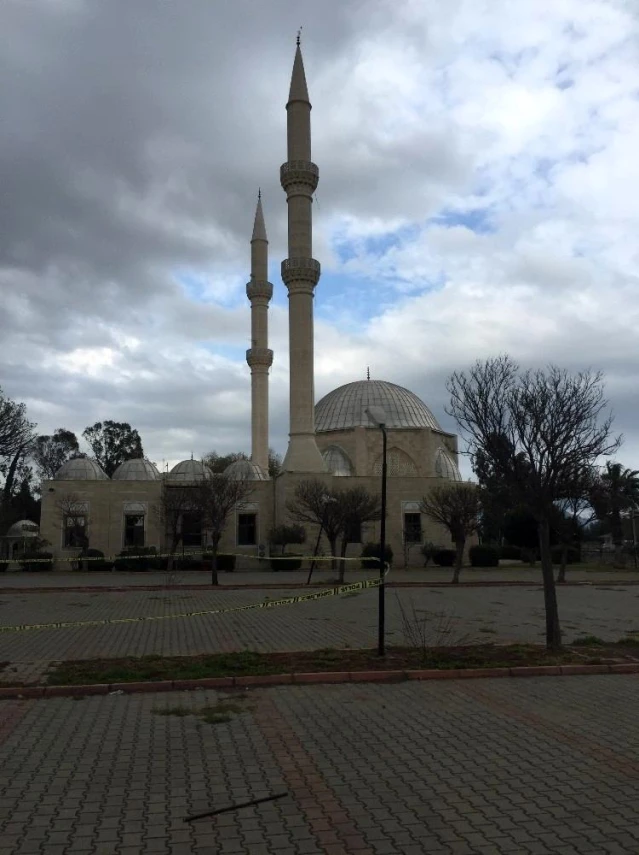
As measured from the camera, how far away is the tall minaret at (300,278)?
108 feet

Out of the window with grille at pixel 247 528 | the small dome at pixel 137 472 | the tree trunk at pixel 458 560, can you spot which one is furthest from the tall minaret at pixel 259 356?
the tree trunk at pixel 458 560

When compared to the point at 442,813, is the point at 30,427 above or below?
above

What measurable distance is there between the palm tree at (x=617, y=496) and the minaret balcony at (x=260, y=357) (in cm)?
1940

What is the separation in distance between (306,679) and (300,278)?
27.2 m

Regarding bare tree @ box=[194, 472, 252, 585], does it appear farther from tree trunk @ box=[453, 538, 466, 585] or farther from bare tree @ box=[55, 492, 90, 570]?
tree trunk @ box=[453, 538, 466, 585]

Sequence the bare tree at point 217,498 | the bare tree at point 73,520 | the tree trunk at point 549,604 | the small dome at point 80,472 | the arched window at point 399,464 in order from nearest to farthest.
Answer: the tree trunk at point 549,604 → the bare tree at point 217,498 → the bare tree at point 73,520 → the small dome at point 80,472 → the arched window at point 399,464

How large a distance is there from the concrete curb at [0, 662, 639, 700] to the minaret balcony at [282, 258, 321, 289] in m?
26.8

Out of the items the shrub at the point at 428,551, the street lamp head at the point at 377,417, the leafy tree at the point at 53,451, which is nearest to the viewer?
the street lamp head at the point at 377,417

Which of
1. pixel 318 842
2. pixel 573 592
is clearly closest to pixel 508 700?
pixel 318 842

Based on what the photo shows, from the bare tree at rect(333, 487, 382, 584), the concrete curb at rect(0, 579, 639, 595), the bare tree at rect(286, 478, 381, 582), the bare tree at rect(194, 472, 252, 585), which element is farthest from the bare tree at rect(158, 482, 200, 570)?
the concrete curb at rect(0, 579, 639, 595)

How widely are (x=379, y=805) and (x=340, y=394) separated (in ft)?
137

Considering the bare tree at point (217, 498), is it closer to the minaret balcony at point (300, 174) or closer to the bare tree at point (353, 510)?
the bare tree at point (353, 510)

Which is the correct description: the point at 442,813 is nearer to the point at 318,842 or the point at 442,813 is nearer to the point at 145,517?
A: the point at 318,842

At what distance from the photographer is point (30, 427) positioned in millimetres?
21688
